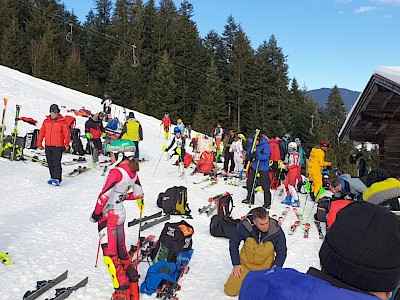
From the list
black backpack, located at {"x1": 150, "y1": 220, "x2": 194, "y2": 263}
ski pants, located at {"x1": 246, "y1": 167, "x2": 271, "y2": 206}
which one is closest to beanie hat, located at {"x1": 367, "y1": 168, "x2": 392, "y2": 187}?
black backpack, located at {"x1": 150, "y1": 220, "x2": 194, "y2": 263}

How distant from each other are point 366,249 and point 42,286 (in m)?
4.44

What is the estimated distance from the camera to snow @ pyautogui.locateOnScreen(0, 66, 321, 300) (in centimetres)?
517

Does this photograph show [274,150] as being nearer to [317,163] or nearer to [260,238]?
[317,163]

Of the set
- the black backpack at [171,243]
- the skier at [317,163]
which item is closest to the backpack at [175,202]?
the black backpack at [171,243]

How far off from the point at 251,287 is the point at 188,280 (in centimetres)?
447

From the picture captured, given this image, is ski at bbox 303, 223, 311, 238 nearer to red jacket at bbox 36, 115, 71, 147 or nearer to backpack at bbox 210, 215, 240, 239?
backpack at bbox 210, 215, 240, 239

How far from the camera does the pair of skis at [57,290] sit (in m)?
4.45

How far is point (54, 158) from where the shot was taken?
32.2 feet

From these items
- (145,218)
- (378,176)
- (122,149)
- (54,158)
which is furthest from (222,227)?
(54,158)

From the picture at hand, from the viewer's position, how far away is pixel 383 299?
4.61 feet

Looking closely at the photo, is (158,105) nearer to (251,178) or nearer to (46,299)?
(251,178)

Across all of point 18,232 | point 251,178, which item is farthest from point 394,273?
point 251,178

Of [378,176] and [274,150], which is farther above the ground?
[274,150]

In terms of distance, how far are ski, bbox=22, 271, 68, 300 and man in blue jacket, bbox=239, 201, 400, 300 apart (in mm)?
3904
